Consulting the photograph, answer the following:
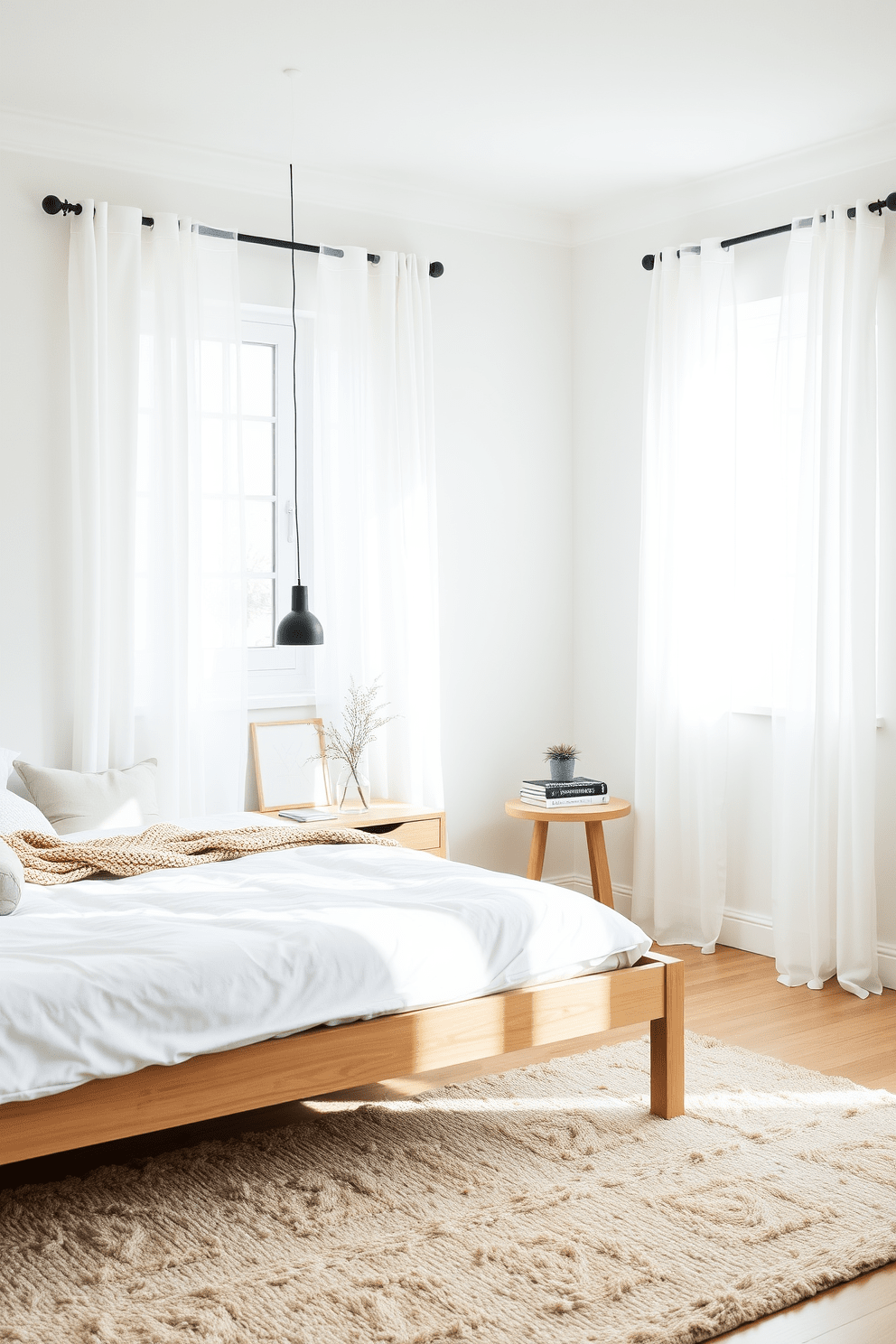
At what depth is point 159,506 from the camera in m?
4.18

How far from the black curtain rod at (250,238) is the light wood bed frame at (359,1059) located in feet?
9.11

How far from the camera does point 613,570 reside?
5.17 meters

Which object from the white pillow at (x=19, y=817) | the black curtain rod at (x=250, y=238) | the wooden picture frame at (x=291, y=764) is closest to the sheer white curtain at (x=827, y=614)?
the black curtain rod at (x=250, y=238)

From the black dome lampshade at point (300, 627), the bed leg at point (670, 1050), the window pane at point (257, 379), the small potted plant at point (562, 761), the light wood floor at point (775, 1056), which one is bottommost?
the light wood floor at point (775, 1056)

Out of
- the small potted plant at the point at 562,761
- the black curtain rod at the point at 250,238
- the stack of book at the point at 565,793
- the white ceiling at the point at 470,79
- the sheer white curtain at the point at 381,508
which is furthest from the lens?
the small potted plant at the point at 562,761

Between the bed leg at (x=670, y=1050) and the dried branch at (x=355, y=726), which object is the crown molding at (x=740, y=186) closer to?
the dried branch at (x=355, y=726)

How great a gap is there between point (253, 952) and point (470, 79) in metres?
2.59

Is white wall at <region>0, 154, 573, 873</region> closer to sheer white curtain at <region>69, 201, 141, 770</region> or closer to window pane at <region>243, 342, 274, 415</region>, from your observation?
sheer white curtain at <region>69, 201, 141, 770</region>

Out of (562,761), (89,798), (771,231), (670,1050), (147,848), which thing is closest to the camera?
(670,1050)

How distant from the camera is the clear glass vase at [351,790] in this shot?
4.46 meters

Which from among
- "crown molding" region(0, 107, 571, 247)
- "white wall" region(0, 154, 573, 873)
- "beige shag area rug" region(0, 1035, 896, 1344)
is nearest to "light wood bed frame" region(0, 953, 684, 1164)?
"beige shag area rug" region(0, 1035, 896, 1344)

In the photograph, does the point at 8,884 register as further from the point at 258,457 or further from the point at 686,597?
the point at 686,597

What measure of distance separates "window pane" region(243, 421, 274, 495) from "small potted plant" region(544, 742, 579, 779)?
4.73ft

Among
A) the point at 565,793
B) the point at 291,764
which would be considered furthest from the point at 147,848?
the point at 565,793
